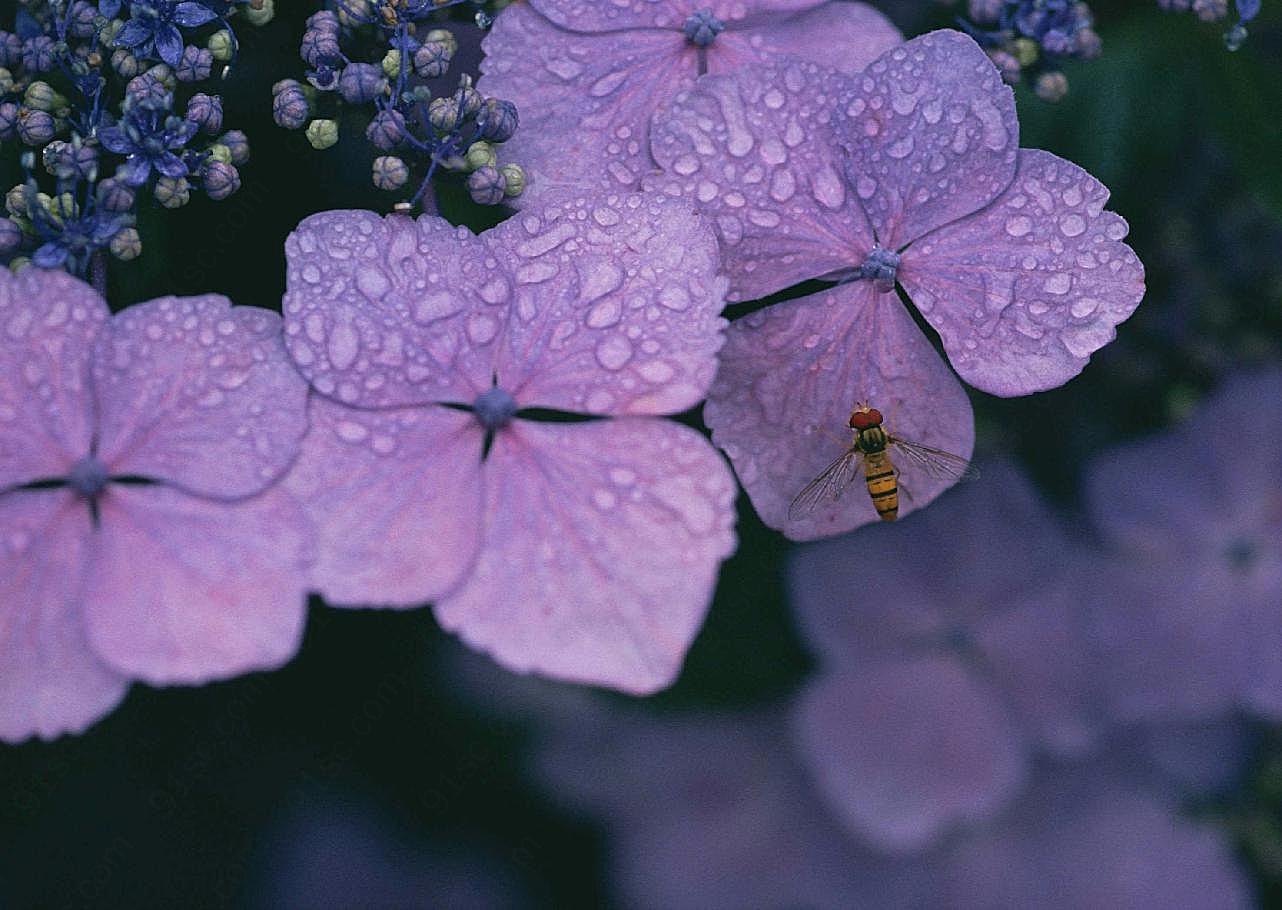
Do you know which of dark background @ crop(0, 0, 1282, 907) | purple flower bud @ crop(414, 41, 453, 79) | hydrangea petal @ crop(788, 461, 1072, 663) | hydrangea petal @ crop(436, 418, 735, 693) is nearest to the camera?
hydrangea petal @ crop(436, 418, 735, 693)

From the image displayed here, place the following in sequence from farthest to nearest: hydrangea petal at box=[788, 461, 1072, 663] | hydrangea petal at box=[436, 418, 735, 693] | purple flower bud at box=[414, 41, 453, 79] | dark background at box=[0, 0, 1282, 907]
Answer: hydrangea petal at box=[788, 461, 1072, 663]
dark background at box=[0, 0, 1282, 907]
purple flower bud at box=[414, 41, 453, 79]
hydrangea petal at box=[436, 418, 735, 693]

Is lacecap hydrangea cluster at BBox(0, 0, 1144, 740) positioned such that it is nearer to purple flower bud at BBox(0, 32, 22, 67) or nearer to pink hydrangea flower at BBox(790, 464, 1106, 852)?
purple flower bud at BBox(0, 32, 22, 67)

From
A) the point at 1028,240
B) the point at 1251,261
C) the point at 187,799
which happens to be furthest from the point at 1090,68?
the point at 187,799

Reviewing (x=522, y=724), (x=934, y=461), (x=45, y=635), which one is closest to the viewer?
(x=45, y=635)

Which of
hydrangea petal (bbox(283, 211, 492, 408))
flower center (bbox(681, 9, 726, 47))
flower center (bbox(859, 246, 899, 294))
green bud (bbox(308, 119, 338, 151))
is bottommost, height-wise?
hydrangea petal (bbox(283, 211, 492, 408))

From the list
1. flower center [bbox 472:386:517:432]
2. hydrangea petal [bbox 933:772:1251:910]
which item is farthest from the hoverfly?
hydrangea petal [bbox 933:772:1251:910]

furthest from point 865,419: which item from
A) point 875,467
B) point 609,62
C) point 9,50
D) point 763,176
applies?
point 9,50

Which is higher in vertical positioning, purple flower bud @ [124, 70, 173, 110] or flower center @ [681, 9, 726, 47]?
flower center @ [681, 9, 726, 47]

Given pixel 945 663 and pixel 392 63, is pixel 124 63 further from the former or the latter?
pixel 945 663
